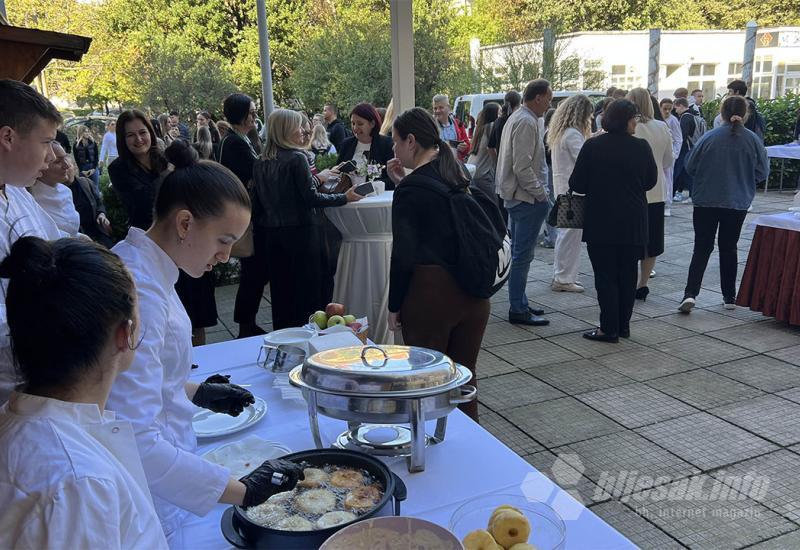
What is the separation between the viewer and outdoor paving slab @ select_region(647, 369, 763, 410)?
3.72m

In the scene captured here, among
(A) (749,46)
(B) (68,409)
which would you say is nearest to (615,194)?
(B) (68,409)

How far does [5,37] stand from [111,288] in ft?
4.80

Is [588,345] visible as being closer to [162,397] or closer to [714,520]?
[714,520]

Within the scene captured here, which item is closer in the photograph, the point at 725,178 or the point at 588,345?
the point at 588,345

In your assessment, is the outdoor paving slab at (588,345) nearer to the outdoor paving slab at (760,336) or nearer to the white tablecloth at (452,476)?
the outdoor paving slab at (760,336)

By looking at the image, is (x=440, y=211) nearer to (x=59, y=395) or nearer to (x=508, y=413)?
(x=508, y=413)

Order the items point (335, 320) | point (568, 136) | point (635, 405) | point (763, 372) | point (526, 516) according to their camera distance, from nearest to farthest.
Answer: point (526, 516) < point (335, 320) < point (635, 405) < point (763, 372) < point (568, 136)

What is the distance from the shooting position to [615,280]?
465 centimetres

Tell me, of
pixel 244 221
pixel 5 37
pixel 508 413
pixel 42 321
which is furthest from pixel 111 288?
pixel 508 413

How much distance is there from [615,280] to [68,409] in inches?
169

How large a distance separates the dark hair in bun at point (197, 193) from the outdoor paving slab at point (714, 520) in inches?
86.8

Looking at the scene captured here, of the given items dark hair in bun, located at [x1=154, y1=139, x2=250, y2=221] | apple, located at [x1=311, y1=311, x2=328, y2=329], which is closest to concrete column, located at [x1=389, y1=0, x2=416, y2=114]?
apple, located at [x1=311, y1=311, x2=328, y2=329]

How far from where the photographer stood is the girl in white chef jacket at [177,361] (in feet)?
3.97

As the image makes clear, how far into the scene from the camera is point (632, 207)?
440 centimetres
